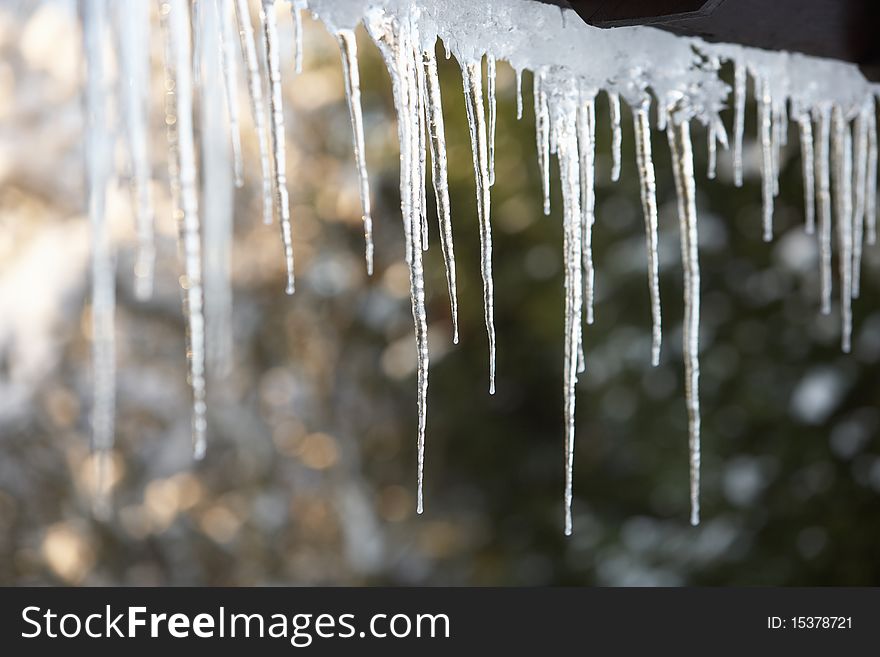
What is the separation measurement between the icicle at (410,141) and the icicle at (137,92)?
0.25 meters

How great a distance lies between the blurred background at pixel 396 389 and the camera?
284 centimetres

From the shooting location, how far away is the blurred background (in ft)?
9.32

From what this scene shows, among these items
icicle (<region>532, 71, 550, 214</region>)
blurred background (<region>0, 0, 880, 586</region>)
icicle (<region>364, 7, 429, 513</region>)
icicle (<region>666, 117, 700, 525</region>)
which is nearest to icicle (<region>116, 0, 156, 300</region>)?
icicle (<region>364, 7, 429, 513</region>)

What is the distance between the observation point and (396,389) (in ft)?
→ 12.1

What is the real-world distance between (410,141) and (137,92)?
301mm

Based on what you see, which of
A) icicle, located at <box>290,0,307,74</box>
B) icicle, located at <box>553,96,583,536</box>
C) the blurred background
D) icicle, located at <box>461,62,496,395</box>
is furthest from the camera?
the blurred background

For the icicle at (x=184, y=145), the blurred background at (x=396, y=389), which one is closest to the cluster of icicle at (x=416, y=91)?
the icicle at (x=184, y=145)

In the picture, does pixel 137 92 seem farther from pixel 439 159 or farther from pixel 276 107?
pixel 439 159

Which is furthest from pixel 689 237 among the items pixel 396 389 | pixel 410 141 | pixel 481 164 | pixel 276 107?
pixel 396 389

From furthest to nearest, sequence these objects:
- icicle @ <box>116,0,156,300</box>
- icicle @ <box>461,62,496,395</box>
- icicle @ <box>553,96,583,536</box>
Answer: icicle @ <box>553,96,583,536</box> → icicle @ <box>461,62,496,395</box> → icicle @ <box>116,0,156,300</box>

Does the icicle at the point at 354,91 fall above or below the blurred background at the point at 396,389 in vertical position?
above

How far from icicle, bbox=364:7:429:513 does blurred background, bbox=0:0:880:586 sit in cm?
214

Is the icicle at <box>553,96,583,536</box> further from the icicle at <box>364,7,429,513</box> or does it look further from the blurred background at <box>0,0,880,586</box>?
the blurred background at <box>0,0,880,586</box>

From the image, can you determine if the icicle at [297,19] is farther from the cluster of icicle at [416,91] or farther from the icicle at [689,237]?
the icicle at [689,237]
